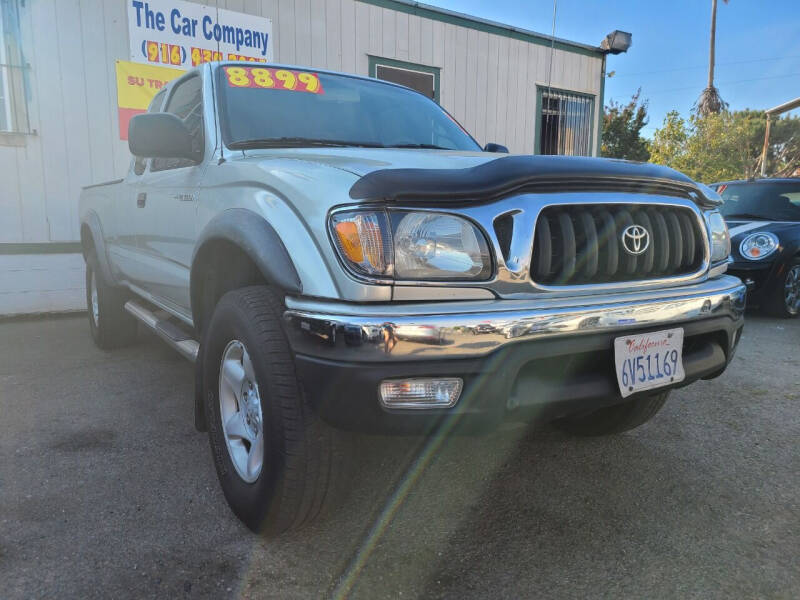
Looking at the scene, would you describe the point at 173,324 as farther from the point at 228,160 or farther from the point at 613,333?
the point at 613,333

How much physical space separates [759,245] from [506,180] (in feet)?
17.8

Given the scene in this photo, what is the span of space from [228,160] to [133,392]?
1874 mm

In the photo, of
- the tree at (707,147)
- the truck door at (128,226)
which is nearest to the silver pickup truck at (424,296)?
the truck door at (128,226)

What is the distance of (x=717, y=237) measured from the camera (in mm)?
2289

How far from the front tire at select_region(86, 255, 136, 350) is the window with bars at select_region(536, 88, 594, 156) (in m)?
6.84

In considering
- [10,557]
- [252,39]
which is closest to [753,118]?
[252,39]

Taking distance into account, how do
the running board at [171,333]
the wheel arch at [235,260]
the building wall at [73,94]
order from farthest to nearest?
the building wall at [73,94]
the running board at [171,333]
the wheel arch at [235,260]

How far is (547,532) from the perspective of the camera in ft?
6.63

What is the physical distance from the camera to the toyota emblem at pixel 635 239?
1868mm

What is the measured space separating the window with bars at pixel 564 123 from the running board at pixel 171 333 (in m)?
7.23

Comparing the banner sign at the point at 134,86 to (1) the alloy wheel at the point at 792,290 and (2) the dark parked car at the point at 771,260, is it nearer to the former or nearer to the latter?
(2) the dark parked car at the point at 771,260

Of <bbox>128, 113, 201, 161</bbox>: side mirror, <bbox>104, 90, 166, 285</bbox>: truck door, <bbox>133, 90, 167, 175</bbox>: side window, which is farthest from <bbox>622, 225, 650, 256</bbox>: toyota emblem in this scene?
<bbox>133, 90, 167, 175</bbox>: side window

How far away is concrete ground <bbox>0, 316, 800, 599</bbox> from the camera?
69.0 inches

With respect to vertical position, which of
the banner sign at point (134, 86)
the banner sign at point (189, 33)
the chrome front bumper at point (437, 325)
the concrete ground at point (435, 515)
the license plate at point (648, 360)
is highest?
the banner sign at point (189, 33)
